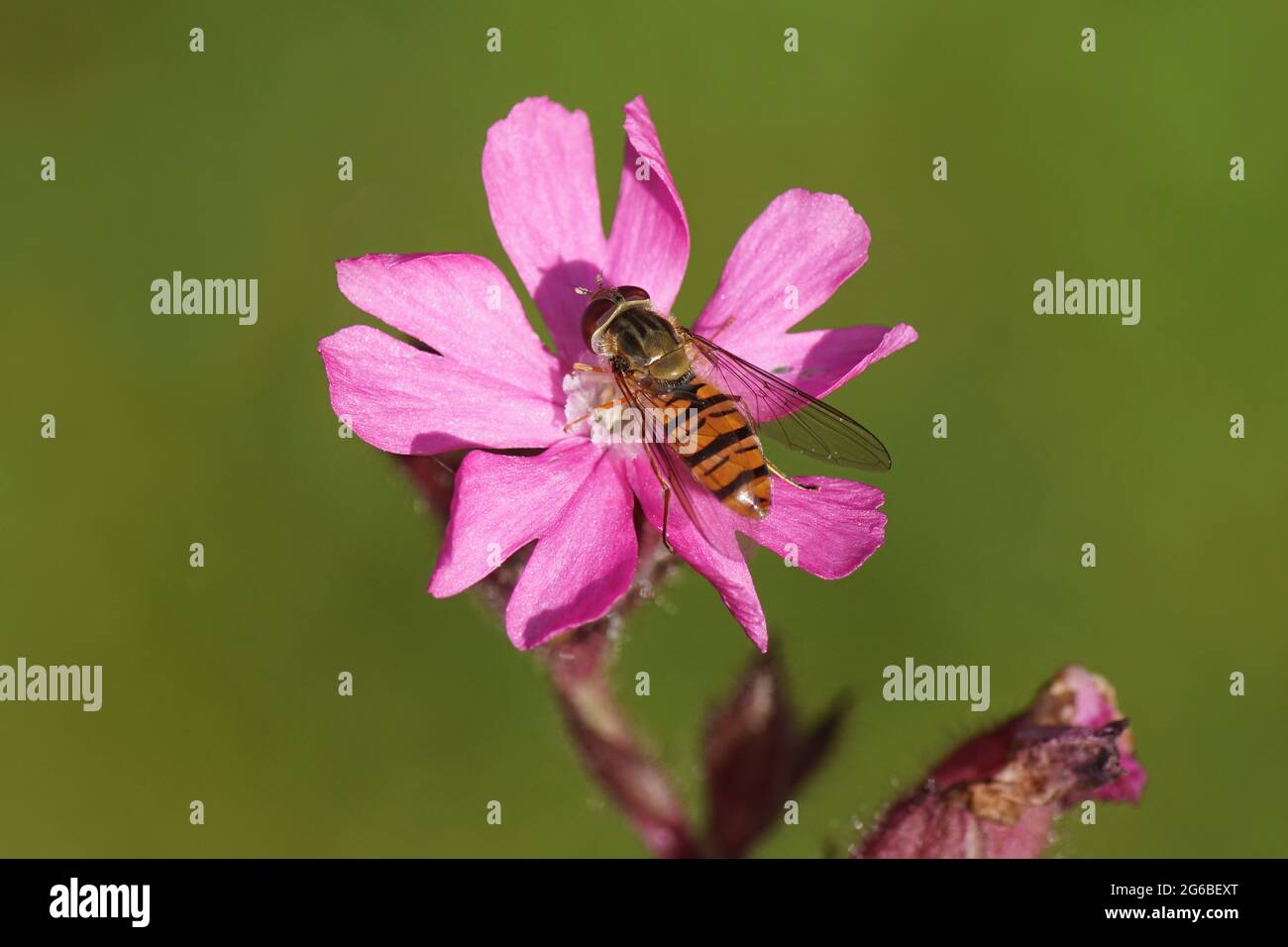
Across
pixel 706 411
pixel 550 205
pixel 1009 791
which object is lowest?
pixel 1009 791

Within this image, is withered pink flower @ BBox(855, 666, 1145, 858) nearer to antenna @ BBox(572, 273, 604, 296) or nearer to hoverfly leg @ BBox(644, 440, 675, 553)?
hoverfly leg @ BBox(644, 440, 675, 553)

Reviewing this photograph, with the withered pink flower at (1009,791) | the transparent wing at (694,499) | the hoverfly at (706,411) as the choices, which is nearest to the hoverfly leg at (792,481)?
the hoverfly at (706,411)

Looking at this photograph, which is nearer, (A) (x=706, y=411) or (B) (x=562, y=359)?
(A) (x=706, y=411)

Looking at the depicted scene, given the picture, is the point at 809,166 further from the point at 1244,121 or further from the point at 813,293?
the point at 813,293

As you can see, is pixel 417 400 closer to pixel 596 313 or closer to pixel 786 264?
pixel 596 313

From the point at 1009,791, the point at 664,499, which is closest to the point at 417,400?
the point at 664,499

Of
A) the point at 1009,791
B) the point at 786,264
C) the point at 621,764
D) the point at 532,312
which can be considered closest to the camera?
the point at 1009,791

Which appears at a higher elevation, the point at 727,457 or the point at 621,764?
the point at 727,457
